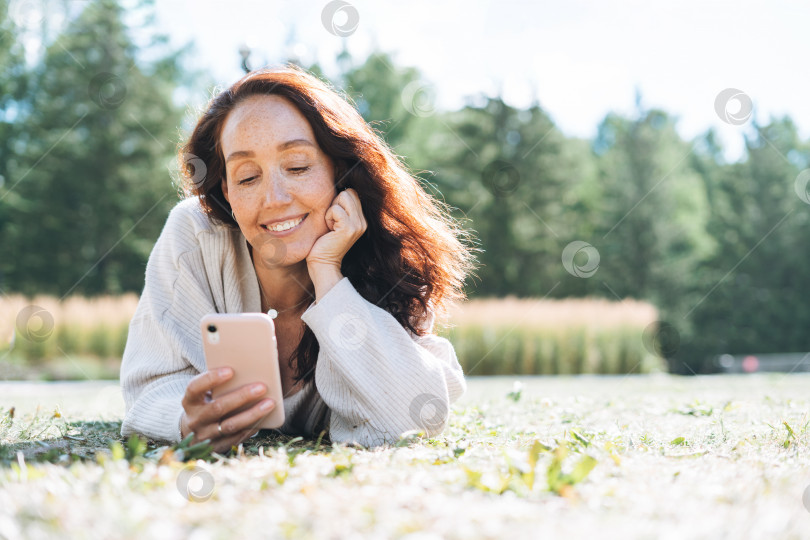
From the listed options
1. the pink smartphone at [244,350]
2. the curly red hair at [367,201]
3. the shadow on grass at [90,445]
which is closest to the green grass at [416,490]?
the shadow on grass at [90,445]

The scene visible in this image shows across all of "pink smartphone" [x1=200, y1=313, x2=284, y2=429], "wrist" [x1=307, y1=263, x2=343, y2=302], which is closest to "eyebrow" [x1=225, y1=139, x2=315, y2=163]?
"wrist" [x1=307, y1=263, x2=343, y2=302]

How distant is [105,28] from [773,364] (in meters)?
23.8

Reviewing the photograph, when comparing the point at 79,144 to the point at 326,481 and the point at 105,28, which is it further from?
the point at 326,481

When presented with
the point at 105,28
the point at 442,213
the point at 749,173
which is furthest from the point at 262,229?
the point at 749,173

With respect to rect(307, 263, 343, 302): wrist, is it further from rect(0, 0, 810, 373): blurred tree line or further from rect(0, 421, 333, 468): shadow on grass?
rect(0, 0, 810, 373): blurred tree line

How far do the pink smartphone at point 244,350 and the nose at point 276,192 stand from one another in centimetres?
61

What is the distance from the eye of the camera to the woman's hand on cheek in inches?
118

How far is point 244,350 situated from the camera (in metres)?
2.49

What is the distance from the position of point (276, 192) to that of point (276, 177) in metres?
0.08

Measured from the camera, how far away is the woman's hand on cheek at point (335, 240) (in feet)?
9.83

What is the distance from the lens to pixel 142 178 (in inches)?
910

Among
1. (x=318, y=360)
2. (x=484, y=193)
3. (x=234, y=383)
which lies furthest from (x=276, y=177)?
(x=484, y=193)

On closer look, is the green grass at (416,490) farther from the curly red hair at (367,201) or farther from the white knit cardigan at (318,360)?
the curly red hair at (367,201)

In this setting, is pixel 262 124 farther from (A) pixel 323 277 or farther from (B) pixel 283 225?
(A) pixel 323 277
